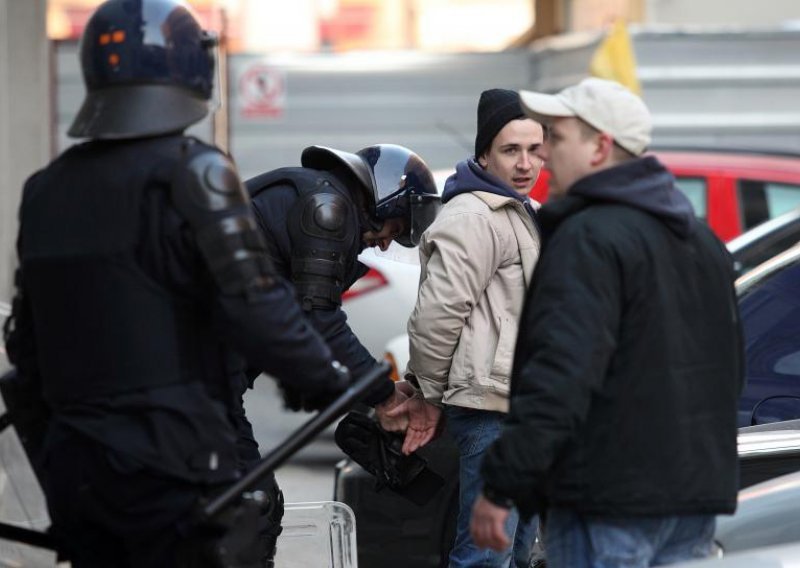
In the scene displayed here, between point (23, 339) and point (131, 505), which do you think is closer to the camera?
point (131, 505)

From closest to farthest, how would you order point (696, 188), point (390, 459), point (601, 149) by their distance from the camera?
point (601, 149) < point (390, 459) < point (696, 188)

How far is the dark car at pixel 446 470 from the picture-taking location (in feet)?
17.9

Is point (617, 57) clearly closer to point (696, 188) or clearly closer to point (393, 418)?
point (696, 188)

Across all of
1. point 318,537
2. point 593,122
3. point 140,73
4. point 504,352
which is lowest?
point 318,537

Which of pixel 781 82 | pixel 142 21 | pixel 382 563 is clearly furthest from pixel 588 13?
pixel 142 21

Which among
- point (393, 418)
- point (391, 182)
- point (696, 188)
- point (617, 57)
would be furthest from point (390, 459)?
point (617, 57)

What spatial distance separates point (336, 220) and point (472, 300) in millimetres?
468

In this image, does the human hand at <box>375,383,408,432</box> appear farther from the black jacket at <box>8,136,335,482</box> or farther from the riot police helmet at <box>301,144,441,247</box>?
the black jacket at <box>8,136,335,482</box>

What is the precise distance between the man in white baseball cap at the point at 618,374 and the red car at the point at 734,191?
19.0ft

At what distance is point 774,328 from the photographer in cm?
555

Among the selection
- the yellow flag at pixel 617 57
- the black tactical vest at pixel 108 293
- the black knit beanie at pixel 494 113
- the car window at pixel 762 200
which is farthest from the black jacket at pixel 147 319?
the yellow flag at pixel 617 57

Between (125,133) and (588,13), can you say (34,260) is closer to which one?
(125,133)

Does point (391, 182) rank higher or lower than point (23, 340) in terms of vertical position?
higher

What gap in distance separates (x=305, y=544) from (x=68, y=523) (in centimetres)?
161
